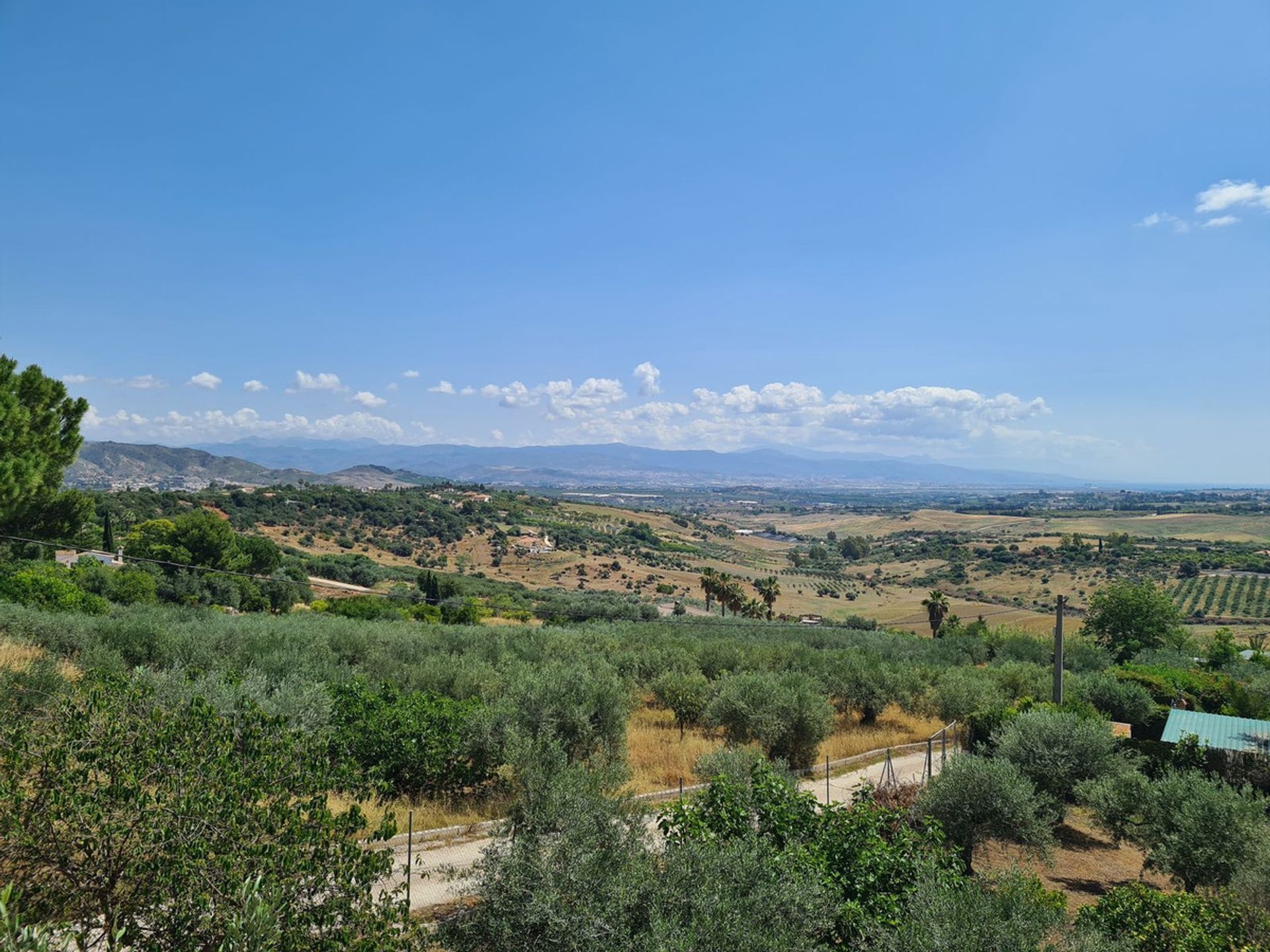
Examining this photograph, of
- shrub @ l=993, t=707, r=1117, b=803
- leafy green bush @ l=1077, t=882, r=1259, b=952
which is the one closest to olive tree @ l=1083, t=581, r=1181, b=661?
shrub @ l=993, t=707, r=1117, b=803

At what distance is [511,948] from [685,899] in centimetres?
177

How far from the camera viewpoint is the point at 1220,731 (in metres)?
19.9

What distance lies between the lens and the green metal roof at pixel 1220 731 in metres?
18.6

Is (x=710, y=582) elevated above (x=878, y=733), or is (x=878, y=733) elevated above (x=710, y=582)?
(x=878, y=733)

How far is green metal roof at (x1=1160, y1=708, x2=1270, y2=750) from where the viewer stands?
18594 mm

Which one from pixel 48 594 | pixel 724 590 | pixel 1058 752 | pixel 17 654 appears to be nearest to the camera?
pixel 17 654

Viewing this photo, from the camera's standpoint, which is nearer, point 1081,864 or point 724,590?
point 1081,864

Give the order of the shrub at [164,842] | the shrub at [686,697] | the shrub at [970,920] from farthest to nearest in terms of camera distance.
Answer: the shrub at [686,697], the shrub at [970,920], the shrub at [164,842]

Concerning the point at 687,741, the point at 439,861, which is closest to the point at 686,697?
the point at 687,741

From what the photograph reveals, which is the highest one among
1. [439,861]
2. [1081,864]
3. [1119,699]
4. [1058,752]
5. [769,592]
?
[1058,752]

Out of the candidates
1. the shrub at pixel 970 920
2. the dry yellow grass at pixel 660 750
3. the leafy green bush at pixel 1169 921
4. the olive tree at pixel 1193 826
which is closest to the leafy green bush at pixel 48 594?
the dry yellow grass at pixel 660 750

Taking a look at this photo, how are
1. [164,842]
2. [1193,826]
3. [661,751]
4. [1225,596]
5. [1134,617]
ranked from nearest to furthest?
[164,842] → [1193,826] → [661,751] → [1134,617] → [1225,596]

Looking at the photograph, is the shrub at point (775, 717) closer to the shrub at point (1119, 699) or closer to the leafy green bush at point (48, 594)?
the shrub at point (1119, 699)

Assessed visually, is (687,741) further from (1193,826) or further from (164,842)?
(164,842)
